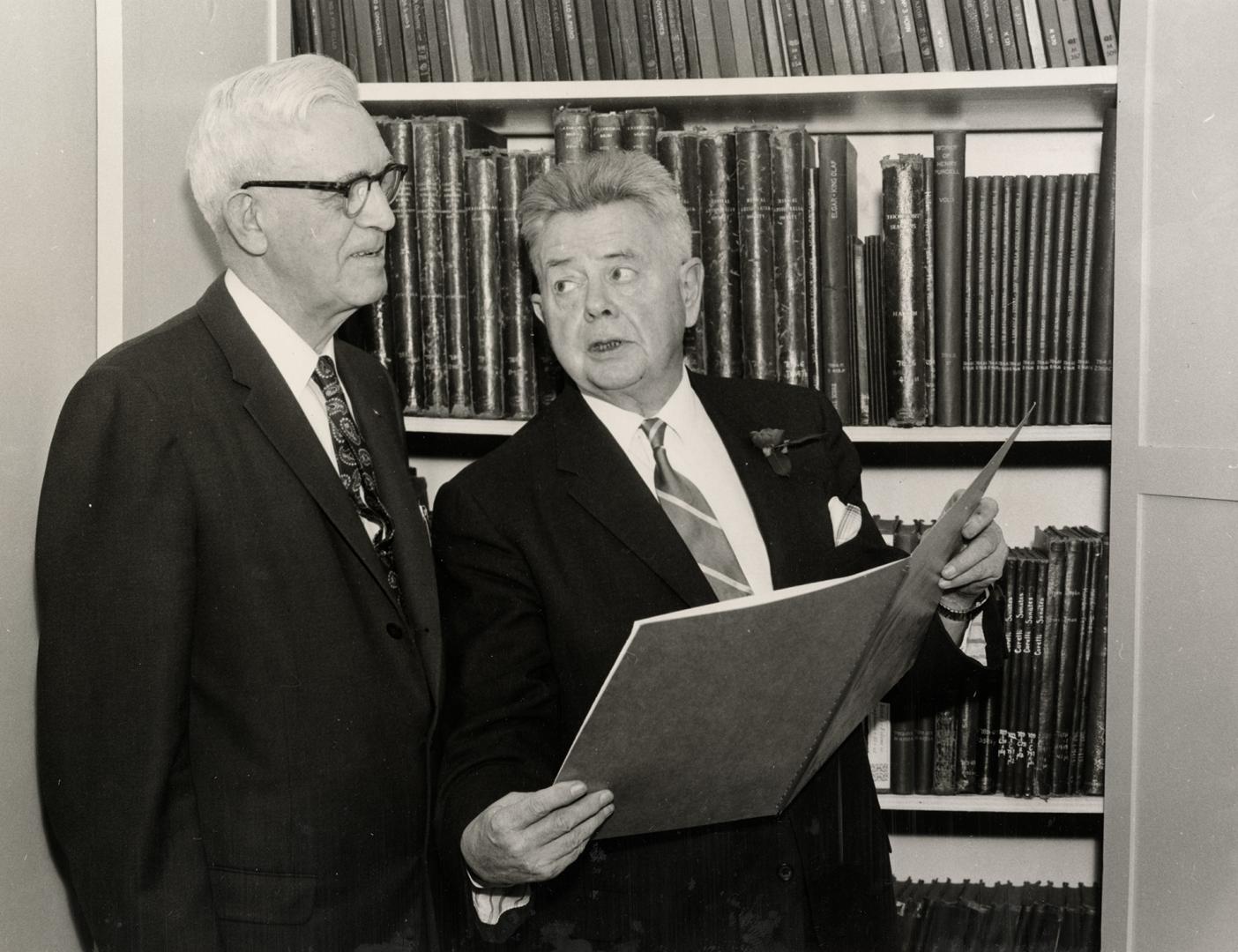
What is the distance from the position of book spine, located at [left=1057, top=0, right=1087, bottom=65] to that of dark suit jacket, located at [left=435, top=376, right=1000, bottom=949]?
2.85ft

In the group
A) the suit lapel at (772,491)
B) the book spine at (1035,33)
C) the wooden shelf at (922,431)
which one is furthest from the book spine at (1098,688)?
the book spine at (1035,33)

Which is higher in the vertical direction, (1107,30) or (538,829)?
(1107,30)

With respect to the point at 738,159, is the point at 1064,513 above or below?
below

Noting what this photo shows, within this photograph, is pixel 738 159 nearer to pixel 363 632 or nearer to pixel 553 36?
pixel 553 36

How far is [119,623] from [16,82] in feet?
1.78

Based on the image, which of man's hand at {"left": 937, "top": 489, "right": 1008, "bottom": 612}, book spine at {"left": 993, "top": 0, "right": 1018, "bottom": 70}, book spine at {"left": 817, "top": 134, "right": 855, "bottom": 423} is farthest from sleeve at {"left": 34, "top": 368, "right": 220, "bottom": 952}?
book spine at {"left": 993, "top": 0, "right": 1018, "bottom": 70}

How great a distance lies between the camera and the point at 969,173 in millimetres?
2076

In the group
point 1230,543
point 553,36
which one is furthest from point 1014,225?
point 553,36

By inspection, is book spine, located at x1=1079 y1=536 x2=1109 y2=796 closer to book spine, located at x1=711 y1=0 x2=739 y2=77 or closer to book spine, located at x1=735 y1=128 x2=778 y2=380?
book spine, located at x1=735 y1=128 x2=778 y2=380

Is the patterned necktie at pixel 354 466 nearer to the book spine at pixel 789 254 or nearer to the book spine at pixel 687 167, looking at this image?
the book spine at pixel 687 167

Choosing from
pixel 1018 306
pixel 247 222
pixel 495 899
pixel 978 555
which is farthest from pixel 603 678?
pixel 1018 306

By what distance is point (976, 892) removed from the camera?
2051 millimetres

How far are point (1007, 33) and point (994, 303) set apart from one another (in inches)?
16.4

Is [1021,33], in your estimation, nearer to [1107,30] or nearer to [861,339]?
[1107,30]
